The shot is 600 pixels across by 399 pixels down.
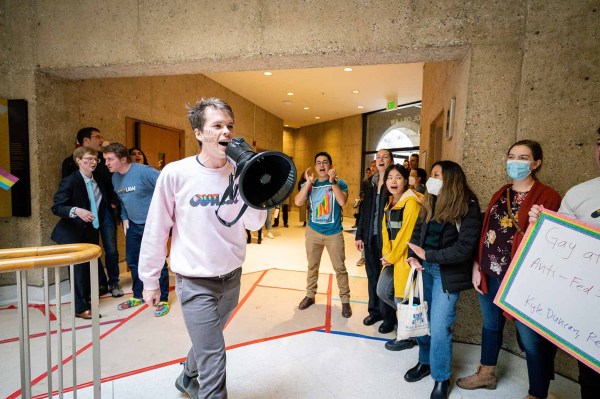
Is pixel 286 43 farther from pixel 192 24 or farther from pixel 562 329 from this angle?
pixel 562 329

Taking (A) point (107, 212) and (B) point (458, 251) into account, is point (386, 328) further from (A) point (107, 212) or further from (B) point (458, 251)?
(A) point (107, 212)

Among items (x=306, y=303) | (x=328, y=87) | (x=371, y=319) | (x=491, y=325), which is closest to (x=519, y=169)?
(x=491, y=325)

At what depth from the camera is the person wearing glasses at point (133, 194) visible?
3.02 metres

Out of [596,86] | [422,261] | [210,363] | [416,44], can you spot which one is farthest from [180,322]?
[596,86]

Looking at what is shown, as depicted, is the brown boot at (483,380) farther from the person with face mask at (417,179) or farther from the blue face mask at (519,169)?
the person with face mask at (417,179)

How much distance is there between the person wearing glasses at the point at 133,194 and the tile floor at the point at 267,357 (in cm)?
18

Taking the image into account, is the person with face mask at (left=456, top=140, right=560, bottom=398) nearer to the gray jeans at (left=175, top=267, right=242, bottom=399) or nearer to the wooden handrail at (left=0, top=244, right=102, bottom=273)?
the gray jeans at (left=175, top=267, right=242, bottom=399)

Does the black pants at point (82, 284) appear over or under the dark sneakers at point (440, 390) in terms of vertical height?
over

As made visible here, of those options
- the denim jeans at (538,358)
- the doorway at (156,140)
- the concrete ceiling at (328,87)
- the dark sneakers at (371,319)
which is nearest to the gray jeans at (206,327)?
the denim jeans at (538,358)

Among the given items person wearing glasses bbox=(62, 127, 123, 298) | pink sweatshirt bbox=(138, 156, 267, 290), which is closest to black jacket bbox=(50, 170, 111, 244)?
person wearing glasses bbox=(62, 127, 123, 298)

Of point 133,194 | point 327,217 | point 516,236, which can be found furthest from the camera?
point 133,194

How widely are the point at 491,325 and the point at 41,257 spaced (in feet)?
7.59

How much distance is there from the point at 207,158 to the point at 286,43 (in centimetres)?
147

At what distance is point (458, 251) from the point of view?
5.75 feet
